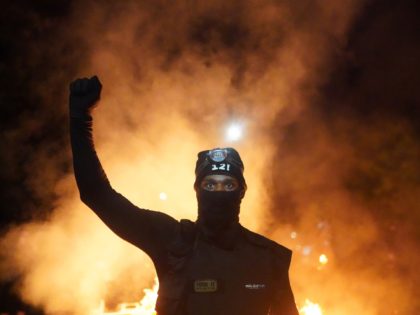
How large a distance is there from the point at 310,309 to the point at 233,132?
193 inches

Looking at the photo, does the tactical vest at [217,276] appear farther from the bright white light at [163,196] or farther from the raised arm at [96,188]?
the bright white light at [163,196]

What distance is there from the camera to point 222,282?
7.15 feet

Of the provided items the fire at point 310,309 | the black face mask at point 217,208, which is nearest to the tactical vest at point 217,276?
the black face mask at point 217,208

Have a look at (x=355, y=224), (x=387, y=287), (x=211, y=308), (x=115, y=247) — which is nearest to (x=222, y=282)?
(x=211, y=308)

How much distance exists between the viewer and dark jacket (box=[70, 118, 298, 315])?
199cm

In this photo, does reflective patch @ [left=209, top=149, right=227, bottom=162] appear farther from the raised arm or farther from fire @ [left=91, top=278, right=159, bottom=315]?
fire @ [left=91, top=278, right=159, bottom=315]

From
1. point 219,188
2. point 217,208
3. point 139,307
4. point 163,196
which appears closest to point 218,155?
point 219,188

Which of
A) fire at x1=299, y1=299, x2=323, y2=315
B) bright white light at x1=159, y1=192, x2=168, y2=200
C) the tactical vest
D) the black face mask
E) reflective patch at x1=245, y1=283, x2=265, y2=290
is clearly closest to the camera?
the tactical vest

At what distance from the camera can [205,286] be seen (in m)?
2.13

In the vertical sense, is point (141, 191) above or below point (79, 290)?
above

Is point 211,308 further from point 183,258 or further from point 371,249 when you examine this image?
point 371,249

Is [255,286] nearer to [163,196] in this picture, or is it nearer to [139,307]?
[163,196]

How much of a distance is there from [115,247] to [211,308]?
802 cm

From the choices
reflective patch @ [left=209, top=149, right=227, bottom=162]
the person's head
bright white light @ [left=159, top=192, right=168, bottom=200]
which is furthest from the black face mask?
bright white light @ [left=159, top=192, right=168, bottom=200]
